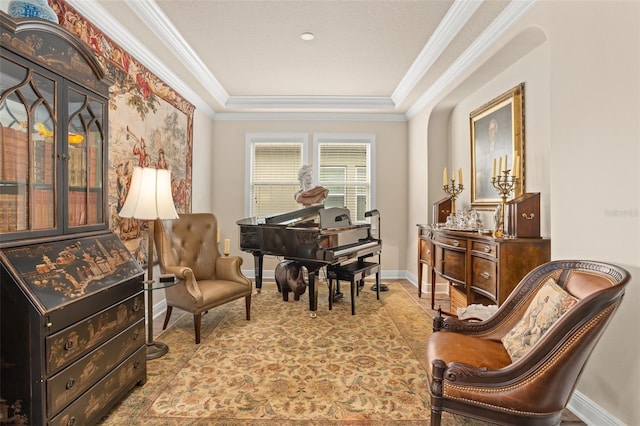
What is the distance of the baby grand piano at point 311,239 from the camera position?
3502 mm

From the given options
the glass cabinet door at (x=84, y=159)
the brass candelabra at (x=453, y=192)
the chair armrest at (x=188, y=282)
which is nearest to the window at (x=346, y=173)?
the brass candelabra at (x=453, y=192)

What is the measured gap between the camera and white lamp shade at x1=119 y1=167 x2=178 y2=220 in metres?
2.59

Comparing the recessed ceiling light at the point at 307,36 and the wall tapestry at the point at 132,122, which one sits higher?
the recessed ceiling light at the point at 307,36

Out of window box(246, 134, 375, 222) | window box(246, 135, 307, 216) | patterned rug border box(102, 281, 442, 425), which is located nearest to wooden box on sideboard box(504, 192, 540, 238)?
patterned rug border box(102, 281, 442, 425)

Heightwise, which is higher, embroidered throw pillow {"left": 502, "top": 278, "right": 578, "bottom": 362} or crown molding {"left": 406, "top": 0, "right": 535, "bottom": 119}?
crown molding {"left": 406, "top": 0, "right": 535, "bottom": 119}

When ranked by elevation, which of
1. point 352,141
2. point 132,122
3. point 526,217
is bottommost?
point 526,217

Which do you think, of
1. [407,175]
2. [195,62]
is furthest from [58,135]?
[407,175]

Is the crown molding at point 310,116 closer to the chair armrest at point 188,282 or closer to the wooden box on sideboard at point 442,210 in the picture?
the wooden box on sideboard at point 442,210

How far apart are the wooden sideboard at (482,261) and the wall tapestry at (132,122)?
3.23 m

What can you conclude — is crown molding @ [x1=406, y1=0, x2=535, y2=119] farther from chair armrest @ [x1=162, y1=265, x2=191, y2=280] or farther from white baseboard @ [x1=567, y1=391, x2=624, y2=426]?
chair armrest @ [x1=162, y1=265, x2=191, y2=280]

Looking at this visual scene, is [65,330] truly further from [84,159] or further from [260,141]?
[260,141]

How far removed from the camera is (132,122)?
3209 millimetres

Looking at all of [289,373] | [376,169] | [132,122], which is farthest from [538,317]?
[376,169]

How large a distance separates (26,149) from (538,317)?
2717mm
